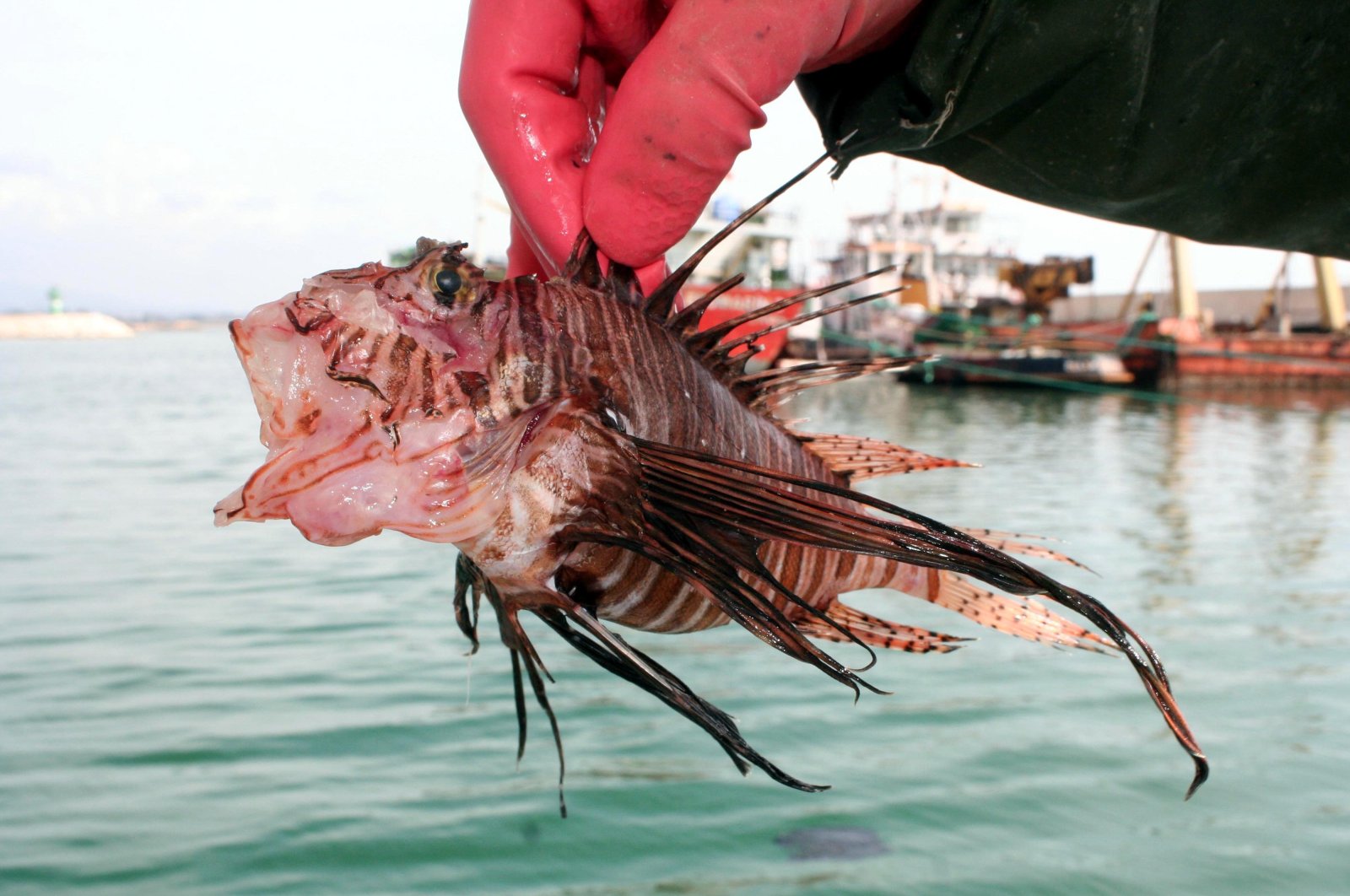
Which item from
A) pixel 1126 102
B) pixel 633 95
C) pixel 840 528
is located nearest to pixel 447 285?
pixel 633 95

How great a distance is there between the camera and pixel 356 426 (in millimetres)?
1698

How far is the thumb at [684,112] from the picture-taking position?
185 cm

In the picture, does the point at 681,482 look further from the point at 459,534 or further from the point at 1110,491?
the point at 1110,491

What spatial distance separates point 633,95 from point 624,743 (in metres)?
6.28

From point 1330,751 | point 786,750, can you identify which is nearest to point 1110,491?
point 1330,751

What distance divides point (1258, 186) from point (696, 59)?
4.09ft

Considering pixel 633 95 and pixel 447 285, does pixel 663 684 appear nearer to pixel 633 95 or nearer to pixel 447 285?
pixel 447 285

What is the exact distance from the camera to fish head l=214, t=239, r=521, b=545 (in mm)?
1668

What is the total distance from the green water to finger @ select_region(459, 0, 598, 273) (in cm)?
180

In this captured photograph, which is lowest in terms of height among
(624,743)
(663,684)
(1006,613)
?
(624,743)

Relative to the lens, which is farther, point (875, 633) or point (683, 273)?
point (875, 633)

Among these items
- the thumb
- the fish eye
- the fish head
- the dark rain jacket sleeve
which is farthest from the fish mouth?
the dark rain jacket sleeve

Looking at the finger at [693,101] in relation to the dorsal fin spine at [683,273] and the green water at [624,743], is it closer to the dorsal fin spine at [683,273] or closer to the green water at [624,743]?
the dorsal fin spine at [683,273]

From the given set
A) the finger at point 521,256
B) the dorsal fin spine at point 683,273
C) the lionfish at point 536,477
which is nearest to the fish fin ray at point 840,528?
the lionfish at point 536,477
